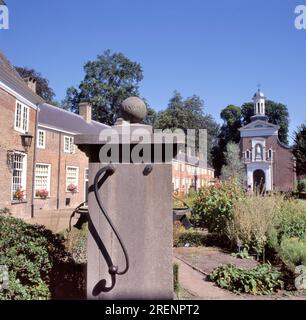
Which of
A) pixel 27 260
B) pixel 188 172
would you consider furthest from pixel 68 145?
pixel 188 172

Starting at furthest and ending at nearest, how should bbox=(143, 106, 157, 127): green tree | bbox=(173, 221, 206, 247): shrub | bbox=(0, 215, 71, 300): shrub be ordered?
bbox=(143, 106, 157, 127): green tree < bbox=(173, 221, 206, 247): shrub < bbox=(0, 215, 71, 300): shrub

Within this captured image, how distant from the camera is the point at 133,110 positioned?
11.5 ft

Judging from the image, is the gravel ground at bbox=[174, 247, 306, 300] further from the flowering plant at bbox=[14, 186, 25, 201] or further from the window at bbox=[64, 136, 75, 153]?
the window at bbox=[64, 136, 75, 153]

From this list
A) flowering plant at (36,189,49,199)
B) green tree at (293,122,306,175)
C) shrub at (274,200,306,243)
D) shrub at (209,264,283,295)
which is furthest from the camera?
green tree at (293,122,306,175)

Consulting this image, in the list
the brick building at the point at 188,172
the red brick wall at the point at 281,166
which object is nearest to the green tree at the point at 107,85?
the brick building at the point at 188,172

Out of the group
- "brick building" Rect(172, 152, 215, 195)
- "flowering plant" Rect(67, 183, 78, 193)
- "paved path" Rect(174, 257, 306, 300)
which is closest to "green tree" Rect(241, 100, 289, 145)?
"brick building" Rect(172, 152, 215, 195)

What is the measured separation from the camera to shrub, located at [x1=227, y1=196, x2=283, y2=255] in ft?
26.5

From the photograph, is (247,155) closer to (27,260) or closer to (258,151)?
(258,151)

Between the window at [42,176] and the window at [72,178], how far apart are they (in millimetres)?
2055

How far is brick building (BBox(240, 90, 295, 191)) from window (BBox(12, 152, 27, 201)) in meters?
33.3

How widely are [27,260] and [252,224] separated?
235 inches
